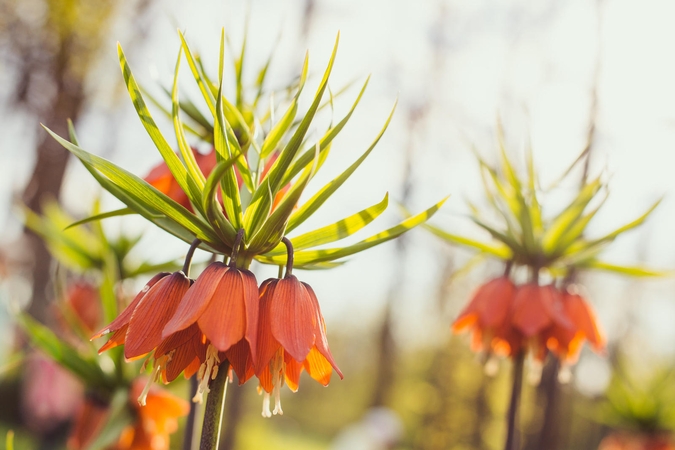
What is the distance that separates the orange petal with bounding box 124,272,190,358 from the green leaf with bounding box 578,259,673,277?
1505mm

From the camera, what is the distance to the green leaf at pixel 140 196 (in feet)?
2.99

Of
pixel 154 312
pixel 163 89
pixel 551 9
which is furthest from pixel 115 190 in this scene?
pixel 551 9

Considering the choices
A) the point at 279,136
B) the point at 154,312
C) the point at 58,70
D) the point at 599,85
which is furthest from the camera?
the point at 58,70

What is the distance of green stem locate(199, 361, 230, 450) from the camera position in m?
0.90

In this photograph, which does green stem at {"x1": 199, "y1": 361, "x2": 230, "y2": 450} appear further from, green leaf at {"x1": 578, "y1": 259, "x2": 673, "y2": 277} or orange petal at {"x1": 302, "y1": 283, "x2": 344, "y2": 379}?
green leaf at {"x1": 578, "y1": 259, "x2": 673, "y2": 277}

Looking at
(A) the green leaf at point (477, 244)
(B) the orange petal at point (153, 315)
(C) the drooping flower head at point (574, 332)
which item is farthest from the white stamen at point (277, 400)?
(C) the drooping flower head at point (574, 332)

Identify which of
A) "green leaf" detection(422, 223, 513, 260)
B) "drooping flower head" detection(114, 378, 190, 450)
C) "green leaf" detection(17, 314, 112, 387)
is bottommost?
"drooping flower head" detection(114, 378, 190, 450)

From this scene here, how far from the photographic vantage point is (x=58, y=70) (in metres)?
8.07

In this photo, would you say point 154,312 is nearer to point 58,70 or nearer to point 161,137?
point 161,137

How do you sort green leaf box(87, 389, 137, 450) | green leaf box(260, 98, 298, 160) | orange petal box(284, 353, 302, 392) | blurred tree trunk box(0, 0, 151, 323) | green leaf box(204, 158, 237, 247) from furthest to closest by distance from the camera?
1. blurred tree trunk box(0, 0, 151, 323)
2. green leaf box(87, 389, 137, 450)
3. green leaf box(260, 98, 298, 160)
4. orange petal box(284, 353, 302, 392)
5. green leaf box(204, 158, 237, 247)

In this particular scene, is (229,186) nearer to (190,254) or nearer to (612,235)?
Answer: (190,254)

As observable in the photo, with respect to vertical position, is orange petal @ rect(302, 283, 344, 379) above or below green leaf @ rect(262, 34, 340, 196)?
below

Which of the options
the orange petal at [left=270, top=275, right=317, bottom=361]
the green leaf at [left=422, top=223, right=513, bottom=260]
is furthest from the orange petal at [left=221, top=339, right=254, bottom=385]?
the green leaf at [left=422, top=223, right=513, bottom=260]

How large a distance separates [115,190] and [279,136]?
0.40 meters
